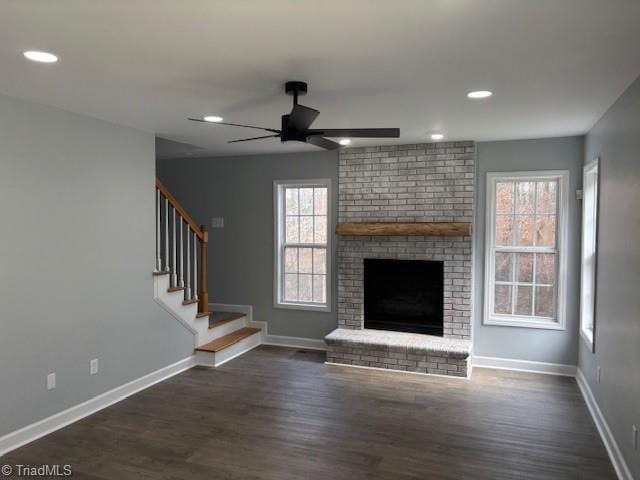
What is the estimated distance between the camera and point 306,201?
6219mm

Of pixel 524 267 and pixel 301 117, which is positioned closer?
pixel 301 117

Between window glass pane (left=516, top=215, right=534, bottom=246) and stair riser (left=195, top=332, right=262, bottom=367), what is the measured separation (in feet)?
11.1

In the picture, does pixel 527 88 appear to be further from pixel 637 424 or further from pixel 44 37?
pixel 44 37

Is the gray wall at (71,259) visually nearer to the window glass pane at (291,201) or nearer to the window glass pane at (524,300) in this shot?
the window glass pane at (291,201)

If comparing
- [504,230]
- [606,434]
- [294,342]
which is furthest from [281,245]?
[606,434]

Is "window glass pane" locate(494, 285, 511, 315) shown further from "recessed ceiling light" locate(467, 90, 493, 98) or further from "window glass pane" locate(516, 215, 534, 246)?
"recessed ceiling light" locate(467, 90, 493, 98)

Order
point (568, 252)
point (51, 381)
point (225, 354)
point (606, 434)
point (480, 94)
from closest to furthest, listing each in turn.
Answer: point (480, 94) → point (606, 434) → point (51, 381) → point (568, 252) → point (225, 354)

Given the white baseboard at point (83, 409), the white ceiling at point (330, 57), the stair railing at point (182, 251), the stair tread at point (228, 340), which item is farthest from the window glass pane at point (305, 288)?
the white ceiling at point (330, 57)

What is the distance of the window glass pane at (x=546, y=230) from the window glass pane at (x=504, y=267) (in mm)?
343

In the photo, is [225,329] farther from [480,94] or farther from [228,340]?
[480,94]

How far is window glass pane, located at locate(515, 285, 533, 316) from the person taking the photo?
522 cm

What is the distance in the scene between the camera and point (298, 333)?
621 cm

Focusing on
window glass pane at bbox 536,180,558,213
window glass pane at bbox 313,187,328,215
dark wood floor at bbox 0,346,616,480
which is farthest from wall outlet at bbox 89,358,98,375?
window glass pane at bbox 536,180,558,213

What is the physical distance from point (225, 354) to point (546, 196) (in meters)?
3.92
